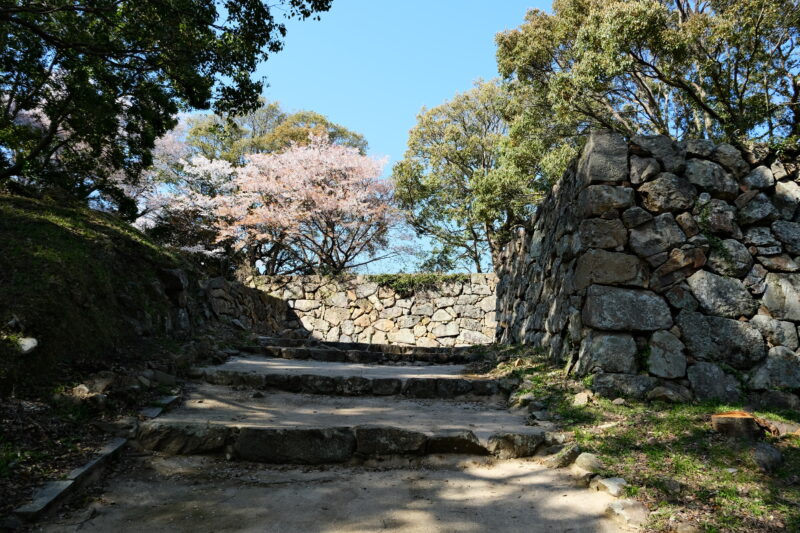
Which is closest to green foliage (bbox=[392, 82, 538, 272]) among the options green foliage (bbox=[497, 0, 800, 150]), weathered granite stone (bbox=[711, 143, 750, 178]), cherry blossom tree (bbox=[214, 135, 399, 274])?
cherry blossom tree (bbox=[214, 135, 399, 274])

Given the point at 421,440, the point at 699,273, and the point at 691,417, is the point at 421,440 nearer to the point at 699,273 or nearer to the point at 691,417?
the point at 691,417

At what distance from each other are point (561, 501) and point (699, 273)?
3.00 metres

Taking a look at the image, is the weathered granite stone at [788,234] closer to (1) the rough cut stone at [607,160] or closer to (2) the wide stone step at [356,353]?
(1) the rough cut stone at [607,160]

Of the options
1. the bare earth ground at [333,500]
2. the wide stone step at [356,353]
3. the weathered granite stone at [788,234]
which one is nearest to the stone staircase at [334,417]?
the bare earth ground at [333,500]

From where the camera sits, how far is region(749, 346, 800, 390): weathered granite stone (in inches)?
160

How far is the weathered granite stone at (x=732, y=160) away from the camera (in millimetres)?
4637

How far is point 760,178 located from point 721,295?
134 cm

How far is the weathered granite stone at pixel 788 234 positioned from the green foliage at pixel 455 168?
9934mm

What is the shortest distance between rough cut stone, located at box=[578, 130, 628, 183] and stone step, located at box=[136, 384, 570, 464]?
8.23ft

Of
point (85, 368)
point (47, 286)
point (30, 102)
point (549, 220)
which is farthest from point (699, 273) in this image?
point (30, 102)

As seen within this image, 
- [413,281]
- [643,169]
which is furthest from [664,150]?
[413,281]

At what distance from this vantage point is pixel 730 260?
4391mm

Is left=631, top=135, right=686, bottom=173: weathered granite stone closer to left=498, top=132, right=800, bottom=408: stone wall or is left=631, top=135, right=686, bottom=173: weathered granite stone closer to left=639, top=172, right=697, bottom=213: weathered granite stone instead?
left=498, top=132, right=800, bottom=408: stone wall

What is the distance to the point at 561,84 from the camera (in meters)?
8.95
